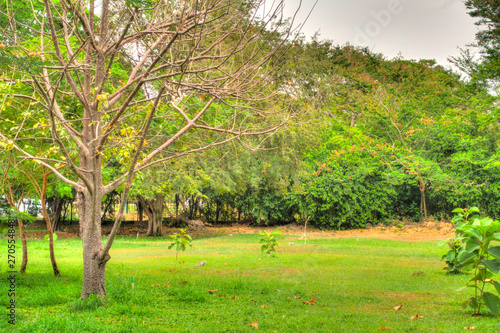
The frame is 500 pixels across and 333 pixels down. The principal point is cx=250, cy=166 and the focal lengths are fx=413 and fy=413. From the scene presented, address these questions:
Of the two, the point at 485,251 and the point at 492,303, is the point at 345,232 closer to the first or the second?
the point at 492,303

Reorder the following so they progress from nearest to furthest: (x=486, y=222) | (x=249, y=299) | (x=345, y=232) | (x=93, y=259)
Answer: (x=486, y=222) < (x=93, y=259) < (x=249, y=299) < (x=345, y=232)

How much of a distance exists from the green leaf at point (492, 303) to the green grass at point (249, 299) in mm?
164

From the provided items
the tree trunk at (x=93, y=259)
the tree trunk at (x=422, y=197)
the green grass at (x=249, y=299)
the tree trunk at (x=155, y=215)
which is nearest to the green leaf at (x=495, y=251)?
the green grass at (x=249, y=299)

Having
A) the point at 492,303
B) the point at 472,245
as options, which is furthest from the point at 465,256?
the point at 492,303

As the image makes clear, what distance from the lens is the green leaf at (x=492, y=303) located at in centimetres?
530

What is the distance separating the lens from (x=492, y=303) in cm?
534

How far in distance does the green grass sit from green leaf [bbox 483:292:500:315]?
0.54 feet

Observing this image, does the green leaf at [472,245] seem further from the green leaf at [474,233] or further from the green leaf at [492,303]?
the green leaf at [492,303]

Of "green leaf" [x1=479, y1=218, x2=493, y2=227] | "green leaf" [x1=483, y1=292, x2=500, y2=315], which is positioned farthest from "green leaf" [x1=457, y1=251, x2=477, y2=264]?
"green leaf" [x1=483, y1=292, x2=500, y2=315]

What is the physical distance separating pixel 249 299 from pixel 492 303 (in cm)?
349

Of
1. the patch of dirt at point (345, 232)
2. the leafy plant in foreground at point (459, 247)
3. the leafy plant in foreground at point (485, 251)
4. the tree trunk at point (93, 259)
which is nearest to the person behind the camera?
the leafy plant in foreground at point (485, 251)

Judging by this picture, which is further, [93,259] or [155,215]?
[155,215]

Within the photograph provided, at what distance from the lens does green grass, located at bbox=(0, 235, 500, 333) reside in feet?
17.3

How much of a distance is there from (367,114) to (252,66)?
74.7 ft
